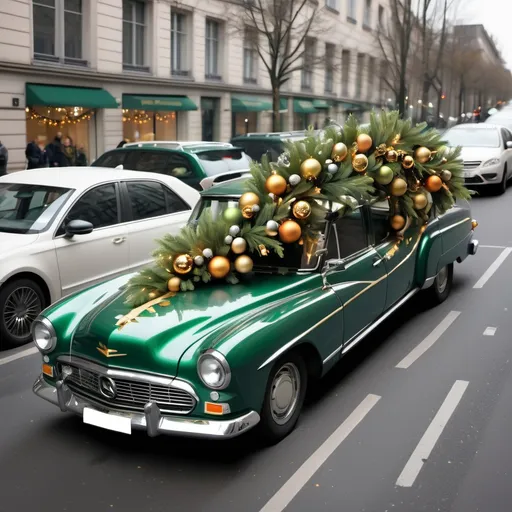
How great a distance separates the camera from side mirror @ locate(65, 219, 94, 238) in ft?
22.0

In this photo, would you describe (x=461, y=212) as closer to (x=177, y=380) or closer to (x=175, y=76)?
(x=177, y=380)

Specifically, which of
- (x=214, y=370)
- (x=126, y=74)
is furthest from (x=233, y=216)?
(x=126, y=74)

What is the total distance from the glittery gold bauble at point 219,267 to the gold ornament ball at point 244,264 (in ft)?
0.23

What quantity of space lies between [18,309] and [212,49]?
921 inches

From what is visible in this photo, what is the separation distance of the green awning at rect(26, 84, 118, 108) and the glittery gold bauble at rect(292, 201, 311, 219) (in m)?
15.6

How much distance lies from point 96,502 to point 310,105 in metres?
35.3

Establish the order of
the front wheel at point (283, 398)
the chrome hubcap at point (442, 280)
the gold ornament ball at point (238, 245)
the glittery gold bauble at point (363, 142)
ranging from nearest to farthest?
the front wheel at point (283, 398) → the gold ornament ball at point (238, 245) → the glittery gold bauble at point (363, 142) → the chrome hubcap at point (442, 280)

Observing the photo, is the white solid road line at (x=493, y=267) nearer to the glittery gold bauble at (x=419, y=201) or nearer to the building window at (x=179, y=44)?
the glittery gold bauble at (x=419, y=201)

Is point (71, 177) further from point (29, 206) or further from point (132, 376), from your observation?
point (132, 376)

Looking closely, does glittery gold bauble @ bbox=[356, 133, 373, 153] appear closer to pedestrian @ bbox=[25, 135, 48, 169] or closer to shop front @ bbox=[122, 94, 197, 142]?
pedestrian @ bbox=[25, 135, 48, 169]

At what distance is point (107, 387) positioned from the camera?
435 cm

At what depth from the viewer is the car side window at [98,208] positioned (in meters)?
7.15

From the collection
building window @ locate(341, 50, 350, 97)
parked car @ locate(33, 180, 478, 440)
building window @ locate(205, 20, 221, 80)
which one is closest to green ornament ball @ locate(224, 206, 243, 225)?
parked car @ locate(33, 180, 478, 440)

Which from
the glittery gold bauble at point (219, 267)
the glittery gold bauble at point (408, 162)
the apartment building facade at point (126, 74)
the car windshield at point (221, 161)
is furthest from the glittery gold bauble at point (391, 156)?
the apartment building facade at point (126, 74)
